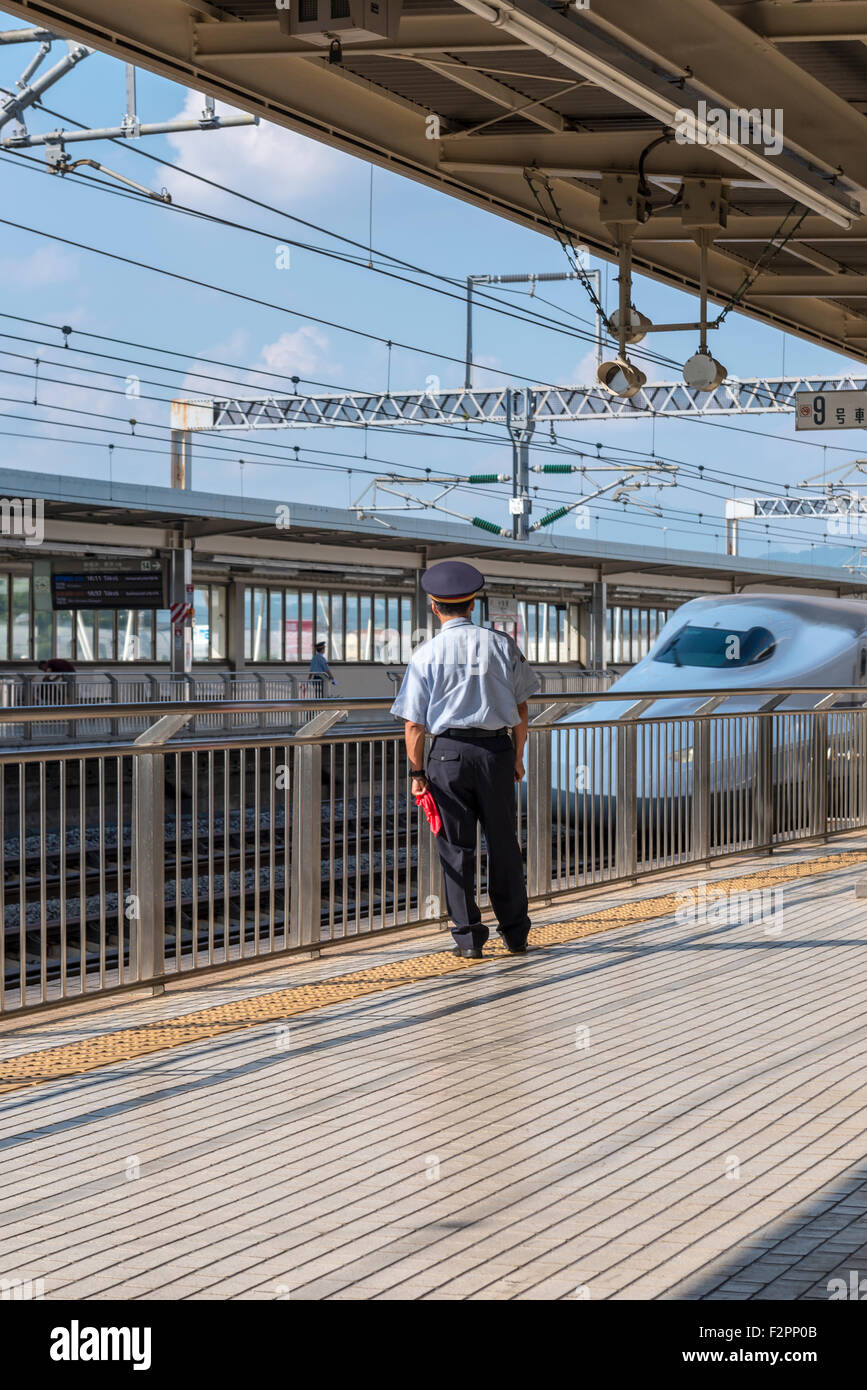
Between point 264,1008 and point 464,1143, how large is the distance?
5.94 feet

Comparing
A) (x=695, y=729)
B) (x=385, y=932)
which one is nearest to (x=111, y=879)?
(x=385, y=932)

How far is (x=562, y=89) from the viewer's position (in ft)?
24.9

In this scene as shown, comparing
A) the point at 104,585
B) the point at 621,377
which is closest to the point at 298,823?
the point at 621,377

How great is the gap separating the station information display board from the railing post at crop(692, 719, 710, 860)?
1904 cm

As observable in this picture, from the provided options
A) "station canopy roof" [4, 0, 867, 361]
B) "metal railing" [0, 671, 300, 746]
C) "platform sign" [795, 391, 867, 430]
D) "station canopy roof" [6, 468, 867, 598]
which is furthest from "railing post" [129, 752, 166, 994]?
"station canopy roof" [6, 468, 867, 598]

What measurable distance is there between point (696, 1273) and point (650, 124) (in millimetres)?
6432

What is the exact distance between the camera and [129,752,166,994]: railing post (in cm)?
600

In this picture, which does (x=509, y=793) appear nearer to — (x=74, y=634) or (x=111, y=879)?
(x=111, y=879)

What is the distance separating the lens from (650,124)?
8.24 metres

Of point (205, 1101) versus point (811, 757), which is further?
point (811, 757)

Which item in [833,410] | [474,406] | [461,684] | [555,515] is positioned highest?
[474,406]

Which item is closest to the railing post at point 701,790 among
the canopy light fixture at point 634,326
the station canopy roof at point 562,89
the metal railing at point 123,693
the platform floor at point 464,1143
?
the canopy light fixture at point 634,326

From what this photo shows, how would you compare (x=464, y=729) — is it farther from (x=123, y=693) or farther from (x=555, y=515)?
(x=555, y=515)

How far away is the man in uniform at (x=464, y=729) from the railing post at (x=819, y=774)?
5.08 m
